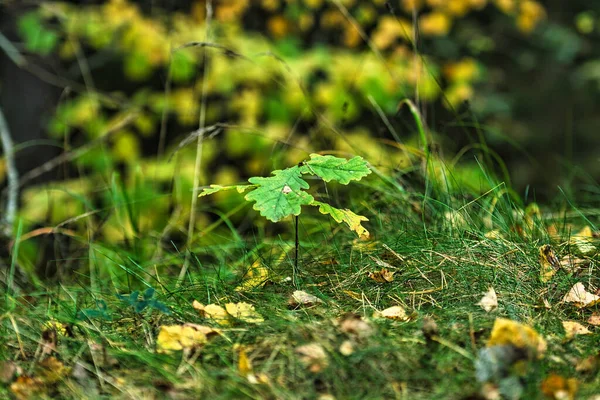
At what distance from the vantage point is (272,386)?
3.86 ft

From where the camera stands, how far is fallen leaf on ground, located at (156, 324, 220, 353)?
1309 millimetres

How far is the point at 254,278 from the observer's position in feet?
5.27

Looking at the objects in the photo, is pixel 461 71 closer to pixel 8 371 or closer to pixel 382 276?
pixel 382 276

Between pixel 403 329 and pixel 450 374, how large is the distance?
156 mm

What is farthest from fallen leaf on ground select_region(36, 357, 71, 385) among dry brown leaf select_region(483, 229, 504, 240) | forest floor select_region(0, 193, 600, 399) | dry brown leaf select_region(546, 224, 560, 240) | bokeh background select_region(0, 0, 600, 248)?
bokeh background select_region(0, 0, 600, 248)

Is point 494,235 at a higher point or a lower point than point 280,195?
lower

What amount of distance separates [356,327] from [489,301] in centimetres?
29

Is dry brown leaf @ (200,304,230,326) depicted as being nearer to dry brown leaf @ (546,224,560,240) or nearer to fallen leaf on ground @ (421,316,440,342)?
fallen leaf on ground @ (421,316,440,342)

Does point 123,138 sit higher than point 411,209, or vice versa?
point 411,209

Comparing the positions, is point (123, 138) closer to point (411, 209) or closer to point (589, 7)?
point (411, 209)

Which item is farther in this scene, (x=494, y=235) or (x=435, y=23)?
(x=435, y=23)

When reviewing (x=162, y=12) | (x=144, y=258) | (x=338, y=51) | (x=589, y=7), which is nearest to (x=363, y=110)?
(x=338, y=51)

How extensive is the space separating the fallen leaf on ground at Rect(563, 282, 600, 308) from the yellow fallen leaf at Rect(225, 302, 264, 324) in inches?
24.7

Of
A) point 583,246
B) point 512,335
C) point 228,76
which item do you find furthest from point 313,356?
point 228,76
